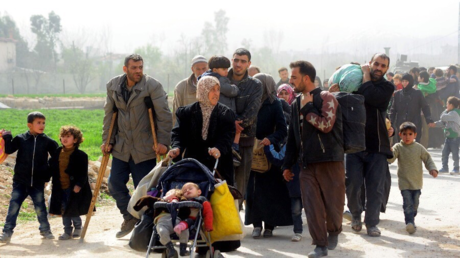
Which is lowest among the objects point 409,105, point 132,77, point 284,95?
point 409,105

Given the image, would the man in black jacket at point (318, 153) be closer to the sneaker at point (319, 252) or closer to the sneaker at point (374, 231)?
the sneaker at point (319, 252)

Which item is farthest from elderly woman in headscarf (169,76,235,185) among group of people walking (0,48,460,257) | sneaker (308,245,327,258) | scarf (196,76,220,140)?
sneaker (308,245,327,258)

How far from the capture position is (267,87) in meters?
8.77

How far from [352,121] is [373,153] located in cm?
118

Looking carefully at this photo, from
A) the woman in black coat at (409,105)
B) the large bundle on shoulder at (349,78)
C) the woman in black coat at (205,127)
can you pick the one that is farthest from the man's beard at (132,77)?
the woman in black coat at (409,105)

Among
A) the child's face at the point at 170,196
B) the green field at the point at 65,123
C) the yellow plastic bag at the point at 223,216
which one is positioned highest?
the child's face at the point at 170,196

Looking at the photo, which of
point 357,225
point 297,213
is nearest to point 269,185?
point 297,213

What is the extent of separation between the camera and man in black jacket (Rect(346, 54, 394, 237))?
8.31 metres

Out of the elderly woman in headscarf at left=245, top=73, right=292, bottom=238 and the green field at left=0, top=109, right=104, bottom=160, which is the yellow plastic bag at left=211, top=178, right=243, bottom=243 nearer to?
the elderly woman in headscarf at left=245, top=73, right=292, bottom=238

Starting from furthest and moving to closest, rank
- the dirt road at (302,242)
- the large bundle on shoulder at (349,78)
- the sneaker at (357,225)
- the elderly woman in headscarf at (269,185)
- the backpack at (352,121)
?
the sneaker at (357,225) < the elderly woman in headscarf at (269,185) < the large bundle on shoulder at (349,78) < the dirt road at (302,242) < the backpack at (352,121)

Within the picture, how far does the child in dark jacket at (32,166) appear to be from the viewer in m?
8.52

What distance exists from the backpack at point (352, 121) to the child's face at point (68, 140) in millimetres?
3228

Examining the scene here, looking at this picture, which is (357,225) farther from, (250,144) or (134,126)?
(134,126)

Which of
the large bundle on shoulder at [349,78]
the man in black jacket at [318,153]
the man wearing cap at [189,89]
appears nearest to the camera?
the man in black jacket at [318,153]
